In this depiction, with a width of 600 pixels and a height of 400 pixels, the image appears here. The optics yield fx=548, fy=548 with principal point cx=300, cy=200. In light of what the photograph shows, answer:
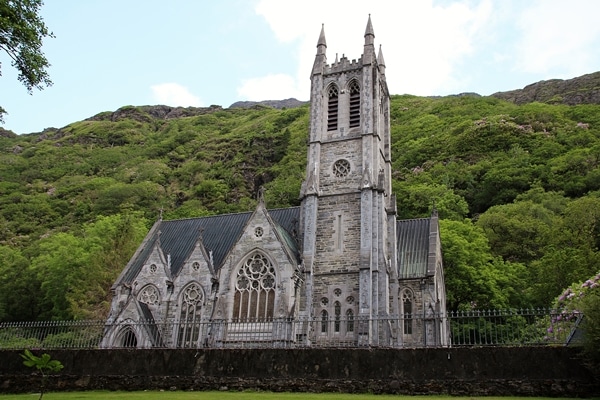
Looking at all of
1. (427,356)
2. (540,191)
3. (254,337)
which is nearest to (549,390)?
(427,356)

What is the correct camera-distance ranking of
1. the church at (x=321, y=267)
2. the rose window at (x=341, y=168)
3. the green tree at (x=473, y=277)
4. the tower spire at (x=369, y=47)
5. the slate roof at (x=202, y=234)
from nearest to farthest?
the church at (x=321, y=267), the rose window at (x=341, y=168), the slate roof at (x=202, y=234), the tower spire at (x=369, y=47), the green tree at (x=473, y=277)

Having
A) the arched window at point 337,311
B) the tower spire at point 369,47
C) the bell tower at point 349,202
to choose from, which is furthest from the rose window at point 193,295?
the tower spire at point 369,47

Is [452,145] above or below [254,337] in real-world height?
above

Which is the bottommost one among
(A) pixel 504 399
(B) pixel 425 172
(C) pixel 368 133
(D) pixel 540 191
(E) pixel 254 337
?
(A) pixel 504 399

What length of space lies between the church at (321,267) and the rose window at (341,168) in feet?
0.21

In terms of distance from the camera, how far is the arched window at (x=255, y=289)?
28609 millimetres

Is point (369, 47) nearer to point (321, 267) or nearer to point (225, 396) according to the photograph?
point (321, 267)

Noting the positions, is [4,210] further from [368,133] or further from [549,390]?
[549,390]

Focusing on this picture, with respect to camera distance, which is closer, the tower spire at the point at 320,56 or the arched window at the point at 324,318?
the arched window at the point at 324,318

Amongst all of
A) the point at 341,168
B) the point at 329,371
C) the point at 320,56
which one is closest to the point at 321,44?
the point at 320,56

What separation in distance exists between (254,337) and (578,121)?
6789 centimetres

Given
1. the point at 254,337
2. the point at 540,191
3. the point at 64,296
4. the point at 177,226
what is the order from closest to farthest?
the point at 254,337 < the point at 177,226 < the point at 64,296 < the point at 540,191

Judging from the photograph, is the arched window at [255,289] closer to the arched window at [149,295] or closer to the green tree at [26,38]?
the arched window at [149,295]

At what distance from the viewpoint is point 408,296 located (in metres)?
30.0
